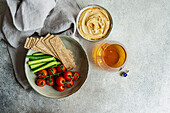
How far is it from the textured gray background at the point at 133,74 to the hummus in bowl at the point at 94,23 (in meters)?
0.10

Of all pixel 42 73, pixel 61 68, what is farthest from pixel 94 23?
pixel 42 73

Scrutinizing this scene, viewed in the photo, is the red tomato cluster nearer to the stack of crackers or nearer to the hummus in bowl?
the stack of crackers

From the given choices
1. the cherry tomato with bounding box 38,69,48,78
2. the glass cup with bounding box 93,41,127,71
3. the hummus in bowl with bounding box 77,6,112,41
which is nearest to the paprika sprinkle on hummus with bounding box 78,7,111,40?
the hummus in bowl with bounding box 77,6,112,41

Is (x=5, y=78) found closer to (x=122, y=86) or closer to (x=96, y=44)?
(x=96, y=44)

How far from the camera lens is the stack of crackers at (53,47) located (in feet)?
3.84

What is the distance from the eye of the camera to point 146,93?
4.61ft

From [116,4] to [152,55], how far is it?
54 centimetres

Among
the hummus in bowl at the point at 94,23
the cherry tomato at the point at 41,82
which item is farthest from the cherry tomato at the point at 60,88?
the hummus in bowl at the point at 94,23

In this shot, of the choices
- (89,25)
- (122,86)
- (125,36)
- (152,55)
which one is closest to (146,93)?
(122,86)

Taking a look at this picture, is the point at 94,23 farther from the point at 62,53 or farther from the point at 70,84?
the point at 70,84

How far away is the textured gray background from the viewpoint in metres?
1.35

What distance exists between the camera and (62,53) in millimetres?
1233

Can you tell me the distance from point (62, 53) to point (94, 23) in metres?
0.33

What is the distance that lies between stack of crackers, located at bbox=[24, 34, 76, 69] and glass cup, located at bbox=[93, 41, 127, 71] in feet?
0.80
